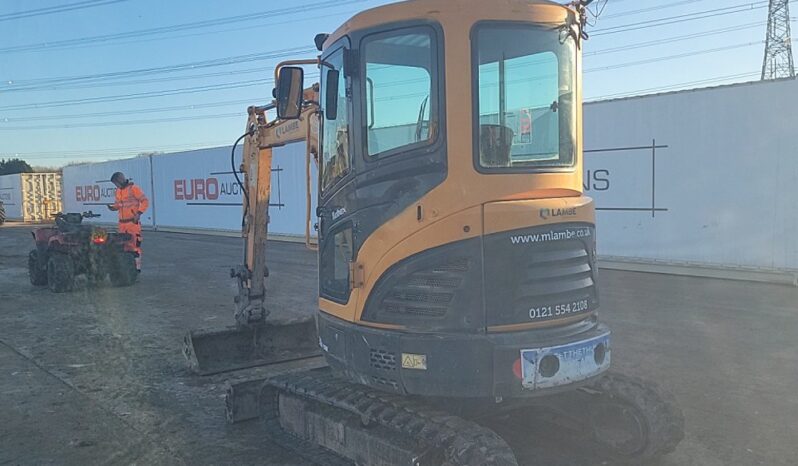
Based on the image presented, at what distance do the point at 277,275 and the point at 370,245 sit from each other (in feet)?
32.3

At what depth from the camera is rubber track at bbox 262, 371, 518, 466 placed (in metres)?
3.32

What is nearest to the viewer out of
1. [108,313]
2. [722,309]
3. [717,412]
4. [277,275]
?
[717,412]

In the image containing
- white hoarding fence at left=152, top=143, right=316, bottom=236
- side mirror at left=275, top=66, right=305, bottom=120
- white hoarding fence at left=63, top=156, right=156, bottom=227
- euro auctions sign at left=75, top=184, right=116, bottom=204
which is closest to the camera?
side mirror at left=275, top=66, right=305, bottom=120

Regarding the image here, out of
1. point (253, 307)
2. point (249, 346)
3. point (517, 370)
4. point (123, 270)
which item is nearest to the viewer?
point (517, 370)

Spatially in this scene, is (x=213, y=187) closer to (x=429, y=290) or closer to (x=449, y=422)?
(x=429, y=290)

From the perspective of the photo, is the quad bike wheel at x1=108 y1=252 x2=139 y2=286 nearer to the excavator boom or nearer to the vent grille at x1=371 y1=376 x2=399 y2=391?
the excavator boom

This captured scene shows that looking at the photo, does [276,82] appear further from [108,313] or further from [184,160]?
[184,160]

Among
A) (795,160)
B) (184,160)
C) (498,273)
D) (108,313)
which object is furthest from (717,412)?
(184,160)

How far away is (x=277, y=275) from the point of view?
1342 cm

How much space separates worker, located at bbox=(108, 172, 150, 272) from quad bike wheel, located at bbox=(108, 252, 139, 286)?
0.17m

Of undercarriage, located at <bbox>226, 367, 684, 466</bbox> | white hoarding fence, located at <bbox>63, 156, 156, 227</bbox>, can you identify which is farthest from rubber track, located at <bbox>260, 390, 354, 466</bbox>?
white hoarding fence, located at <bbox>63, 156, 156, 227</bbox>

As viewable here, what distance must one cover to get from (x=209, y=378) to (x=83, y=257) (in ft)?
22.3

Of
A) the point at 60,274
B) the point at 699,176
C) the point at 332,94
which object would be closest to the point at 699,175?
the point at 699,176

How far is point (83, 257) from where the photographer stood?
39.4 ft
